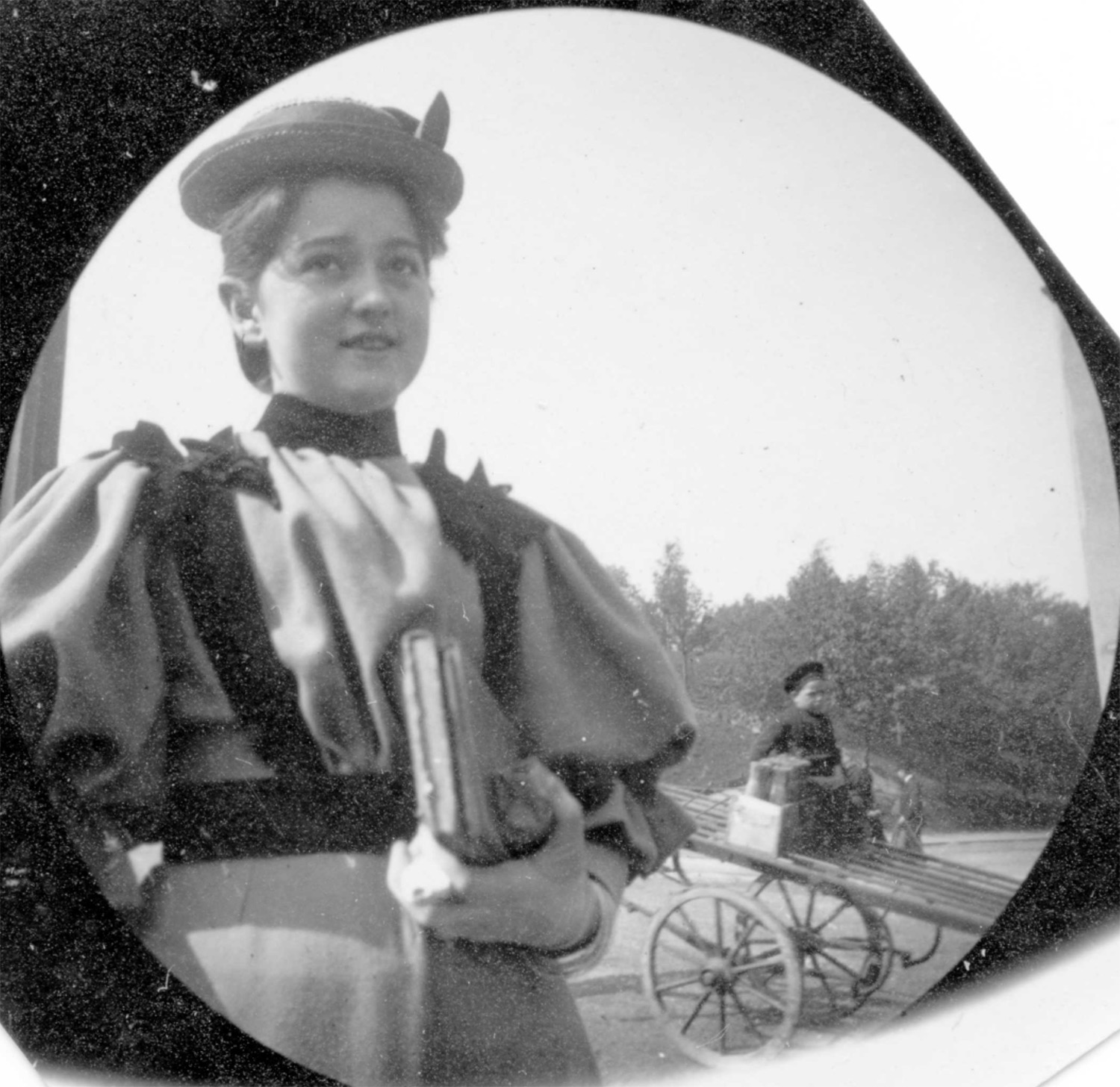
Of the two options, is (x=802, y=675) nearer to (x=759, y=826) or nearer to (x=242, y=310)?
(x=759, y=826)

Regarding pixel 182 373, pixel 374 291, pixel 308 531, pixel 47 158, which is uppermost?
pixel 47 158

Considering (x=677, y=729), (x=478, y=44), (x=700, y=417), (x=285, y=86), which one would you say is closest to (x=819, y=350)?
(x=700, y=417)

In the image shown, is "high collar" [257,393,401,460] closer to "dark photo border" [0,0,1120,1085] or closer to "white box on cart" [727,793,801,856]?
"dark photo border" [0,0,1120,1085]

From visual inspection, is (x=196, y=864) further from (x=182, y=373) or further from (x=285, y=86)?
(x=285, y=86)

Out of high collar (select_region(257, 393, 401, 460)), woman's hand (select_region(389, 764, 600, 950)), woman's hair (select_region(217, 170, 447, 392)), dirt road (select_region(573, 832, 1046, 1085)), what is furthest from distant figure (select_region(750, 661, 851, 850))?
woman's hair (select_region(217, 170, 447, 392))

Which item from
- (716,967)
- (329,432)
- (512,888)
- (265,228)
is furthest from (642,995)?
(265,228)
